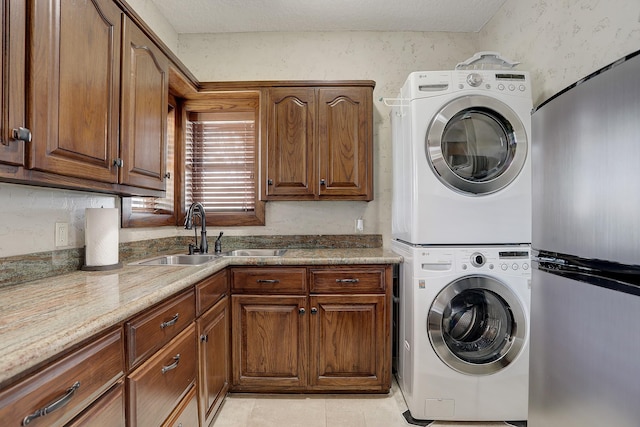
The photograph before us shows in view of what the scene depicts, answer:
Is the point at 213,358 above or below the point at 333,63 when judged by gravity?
below

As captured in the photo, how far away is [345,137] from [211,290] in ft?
4.57

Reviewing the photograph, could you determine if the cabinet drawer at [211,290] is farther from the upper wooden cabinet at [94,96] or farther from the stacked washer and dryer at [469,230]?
the stacked washer and dryer at [469,230]

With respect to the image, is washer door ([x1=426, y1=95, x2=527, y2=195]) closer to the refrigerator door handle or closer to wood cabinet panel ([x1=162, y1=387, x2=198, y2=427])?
the refrigerator door handle

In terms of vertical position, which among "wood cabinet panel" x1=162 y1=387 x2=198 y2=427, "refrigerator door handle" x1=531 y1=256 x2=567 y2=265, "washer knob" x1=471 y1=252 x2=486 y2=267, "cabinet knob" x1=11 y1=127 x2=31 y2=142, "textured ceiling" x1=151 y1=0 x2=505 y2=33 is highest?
"textured ceiling" x1=151 y1=0 x2=505 y2=33

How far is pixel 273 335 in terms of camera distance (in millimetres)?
2131

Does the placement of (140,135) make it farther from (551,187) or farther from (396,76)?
(396,76)

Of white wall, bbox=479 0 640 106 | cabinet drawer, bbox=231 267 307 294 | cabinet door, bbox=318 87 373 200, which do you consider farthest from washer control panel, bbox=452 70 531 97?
cabinet drawer, bbox=231 267 307 294

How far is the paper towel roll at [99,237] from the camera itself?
1600mm

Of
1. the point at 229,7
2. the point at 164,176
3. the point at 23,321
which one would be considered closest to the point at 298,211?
the point at 164,176

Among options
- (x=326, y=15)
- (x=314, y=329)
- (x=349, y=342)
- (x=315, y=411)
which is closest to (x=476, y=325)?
(x=349, y=342)

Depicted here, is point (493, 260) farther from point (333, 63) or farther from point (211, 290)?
point (333, 63)

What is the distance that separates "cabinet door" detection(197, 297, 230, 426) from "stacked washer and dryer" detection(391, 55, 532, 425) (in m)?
1.12

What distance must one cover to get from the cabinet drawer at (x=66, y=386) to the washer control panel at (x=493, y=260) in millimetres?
1657

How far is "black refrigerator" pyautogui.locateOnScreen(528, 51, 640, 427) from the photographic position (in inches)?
23.2
